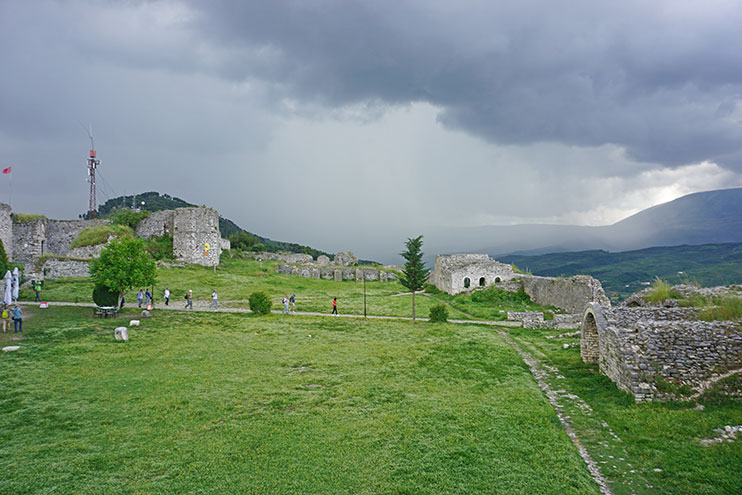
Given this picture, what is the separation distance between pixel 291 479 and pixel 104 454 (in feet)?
11.6

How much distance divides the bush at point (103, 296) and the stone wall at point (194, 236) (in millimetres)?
20320

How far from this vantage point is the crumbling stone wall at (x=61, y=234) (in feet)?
Result: 115

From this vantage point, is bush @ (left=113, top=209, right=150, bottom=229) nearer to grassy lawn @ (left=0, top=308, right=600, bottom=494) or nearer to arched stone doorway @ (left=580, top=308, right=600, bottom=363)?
grassy lawn @ (left=0, top=308, right=600, bottom=494)

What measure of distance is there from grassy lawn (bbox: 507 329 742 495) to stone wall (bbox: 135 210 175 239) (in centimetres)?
4307

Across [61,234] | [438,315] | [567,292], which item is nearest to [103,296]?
[438,315]

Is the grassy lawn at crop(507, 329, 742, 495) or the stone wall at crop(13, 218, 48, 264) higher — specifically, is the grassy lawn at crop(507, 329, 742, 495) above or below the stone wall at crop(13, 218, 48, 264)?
below

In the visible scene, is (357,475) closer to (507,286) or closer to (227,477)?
(227,477)

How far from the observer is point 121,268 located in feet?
65.8

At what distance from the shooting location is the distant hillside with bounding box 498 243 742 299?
54.5 meters

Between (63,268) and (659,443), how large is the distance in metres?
37.4

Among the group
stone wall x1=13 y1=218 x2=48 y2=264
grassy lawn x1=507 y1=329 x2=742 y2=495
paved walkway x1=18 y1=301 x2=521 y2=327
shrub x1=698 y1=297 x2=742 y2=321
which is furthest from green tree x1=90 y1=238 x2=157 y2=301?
shrub x1=698 y1=297 x2=742 y2=321

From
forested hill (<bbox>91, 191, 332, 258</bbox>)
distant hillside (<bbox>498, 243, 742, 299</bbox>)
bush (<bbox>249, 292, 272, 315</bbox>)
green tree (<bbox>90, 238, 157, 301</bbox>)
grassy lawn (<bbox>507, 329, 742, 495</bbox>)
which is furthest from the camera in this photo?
forested hill (<bbox>91, 191, 332, 258</bbox>)

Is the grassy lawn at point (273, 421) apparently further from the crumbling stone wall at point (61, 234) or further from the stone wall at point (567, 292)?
the crumbling stone wall at point (61, 234)

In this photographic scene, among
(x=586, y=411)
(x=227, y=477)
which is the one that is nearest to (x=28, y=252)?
(x=227, y=477)
